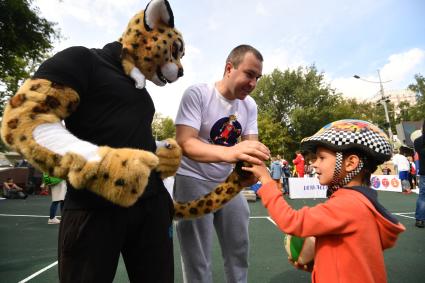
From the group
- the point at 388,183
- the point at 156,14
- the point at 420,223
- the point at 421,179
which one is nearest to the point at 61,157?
the point at 156,14

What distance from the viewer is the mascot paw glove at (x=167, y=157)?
1.79 meters

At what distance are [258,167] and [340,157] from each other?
1.63 feet

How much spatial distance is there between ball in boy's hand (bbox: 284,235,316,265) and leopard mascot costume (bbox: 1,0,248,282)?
2.81 ft

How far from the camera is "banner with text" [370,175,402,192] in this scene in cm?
1477

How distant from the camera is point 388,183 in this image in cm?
1536

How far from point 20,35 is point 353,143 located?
15205 mm

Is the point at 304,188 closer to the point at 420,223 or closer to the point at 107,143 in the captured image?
the point at 420,223

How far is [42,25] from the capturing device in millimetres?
13930

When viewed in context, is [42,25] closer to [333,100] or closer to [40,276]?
[40,276]

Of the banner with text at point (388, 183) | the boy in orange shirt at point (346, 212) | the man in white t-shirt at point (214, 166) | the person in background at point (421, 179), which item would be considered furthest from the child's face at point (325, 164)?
the banner with text at point (388, 183)

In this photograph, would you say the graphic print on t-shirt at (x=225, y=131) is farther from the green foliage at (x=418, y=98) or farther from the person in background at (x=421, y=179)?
the green foliage at (x=418, y=98)

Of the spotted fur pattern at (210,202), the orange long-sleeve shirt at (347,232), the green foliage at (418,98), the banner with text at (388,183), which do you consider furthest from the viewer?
the green foliage at (418,98)

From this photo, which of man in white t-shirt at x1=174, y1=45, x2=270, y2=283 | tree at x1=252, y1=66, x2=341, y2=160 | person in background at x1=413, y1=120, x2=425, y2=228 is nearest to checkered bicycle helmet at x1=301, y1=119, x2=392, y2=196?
man in white t-shirt at x1=174, y1=45, x2=270, y2=283

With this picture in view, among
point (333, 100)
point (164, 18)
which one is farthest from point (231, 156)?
point (333, 100)
